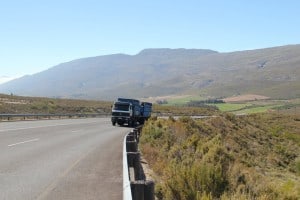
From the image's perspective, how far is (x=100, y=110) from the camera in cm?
9319

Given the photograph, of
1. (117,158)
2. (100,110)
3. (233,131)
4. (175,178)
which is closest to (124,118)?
(233,131)

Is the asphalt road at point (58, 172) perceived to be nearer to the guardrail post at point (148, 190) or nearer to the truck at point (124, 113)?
the guardrail post at point (148, 190)

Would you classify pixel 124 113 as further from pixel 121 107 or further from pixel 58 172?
pixel 58 172

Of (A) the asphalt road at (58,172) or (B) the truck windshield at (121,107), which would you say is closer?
(A) the asphalt road at (58,172)

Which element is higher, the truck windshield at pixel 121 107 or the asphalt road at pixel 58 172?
the truck windshield at pixel 121 107

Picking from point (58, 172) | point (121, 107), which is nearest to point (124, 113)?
point (121, 107)

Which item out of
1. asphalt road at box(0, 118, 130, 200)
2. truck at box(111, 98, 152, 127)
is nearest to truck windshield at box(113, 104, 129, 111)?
truck at box(111, 98, 152, 127)

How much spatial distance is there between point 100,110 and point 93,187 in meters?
82.8

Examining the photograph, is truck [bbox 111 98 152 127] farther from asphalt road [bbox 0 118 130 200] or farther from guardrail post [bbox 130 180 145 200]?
guardrail post [bbox 130 180 145 200]

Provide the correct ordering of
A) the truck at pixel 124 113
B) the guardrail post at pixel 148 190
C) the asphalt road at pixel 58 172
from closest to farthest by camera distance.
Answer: the guardrail post at pixel 148 190 < the asphalt road at pixel 58 172 < the truck at pixel 124 113

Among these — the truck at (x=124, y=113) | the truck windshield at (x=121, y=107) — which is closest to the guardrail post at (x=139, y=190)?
the truck at (x=124, y=113)

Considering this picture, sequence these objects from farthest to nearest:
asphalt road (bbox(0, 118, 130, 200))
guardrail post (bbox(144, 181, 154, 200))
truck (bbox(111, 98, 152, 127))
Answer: truck (bbox(111, 98, 152, 127))
asphalt road (bbox(0, 118, 130, 200))
guardrail post (bbox(144, 181, 154, 200))

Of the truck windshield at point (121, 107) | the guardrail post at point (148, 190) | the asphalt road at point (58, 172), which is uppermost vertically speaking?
the truck windshield at point (121, 107)

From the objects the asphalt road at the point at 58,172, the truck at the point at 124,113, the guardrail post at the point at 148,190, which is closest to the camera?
the guardrail post at the point at 148,190
